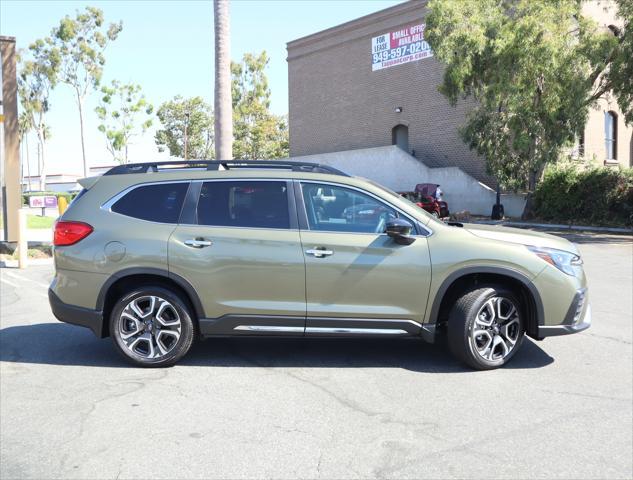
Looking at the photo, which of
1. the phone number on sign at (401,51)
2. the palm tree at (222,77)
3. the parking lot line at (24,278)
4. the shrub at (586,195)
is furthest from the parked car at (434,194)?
the parking lot line at (24,278)

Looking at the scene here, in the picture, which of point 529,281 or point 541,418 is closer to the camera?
point 541,418

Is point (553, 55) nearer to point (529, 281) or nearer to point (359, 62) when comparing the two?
point (529, 281)

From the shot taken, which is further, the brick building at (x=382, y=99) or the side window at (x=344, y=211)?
the brick building at (x=382, y=99)

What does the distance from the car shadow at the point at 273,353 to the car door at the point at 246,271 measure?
1.85 ft

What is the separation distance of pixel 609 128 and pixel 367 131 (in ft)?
45.4

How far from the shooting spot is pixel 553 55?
68.6ft

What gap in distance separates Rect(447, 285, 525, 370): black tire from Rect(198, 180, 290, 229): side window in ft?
5.76

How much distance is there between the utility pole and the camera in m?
14.6

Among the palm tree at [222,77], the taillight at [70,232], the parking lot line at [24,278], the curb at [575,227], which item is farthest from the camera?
the curb at [575,227]

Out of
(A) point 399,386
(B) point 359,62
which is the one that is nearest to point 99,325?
(A) point 399,386

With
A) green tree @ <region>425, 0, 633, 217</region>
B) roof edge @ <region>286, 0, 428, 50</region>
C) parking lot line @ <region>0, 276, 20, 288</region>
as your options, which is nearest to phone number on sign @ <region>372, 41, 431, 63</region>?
roof edge @ <region>286, 0, 428, 50</region>

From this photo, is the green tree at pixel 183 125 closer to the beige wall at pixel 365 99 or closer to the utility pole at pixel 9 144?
the beige wall at pixel 365 99

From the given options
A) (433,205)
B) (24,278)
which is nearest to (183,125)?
(433,205)

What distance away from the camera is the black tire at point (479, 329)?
563 cm
